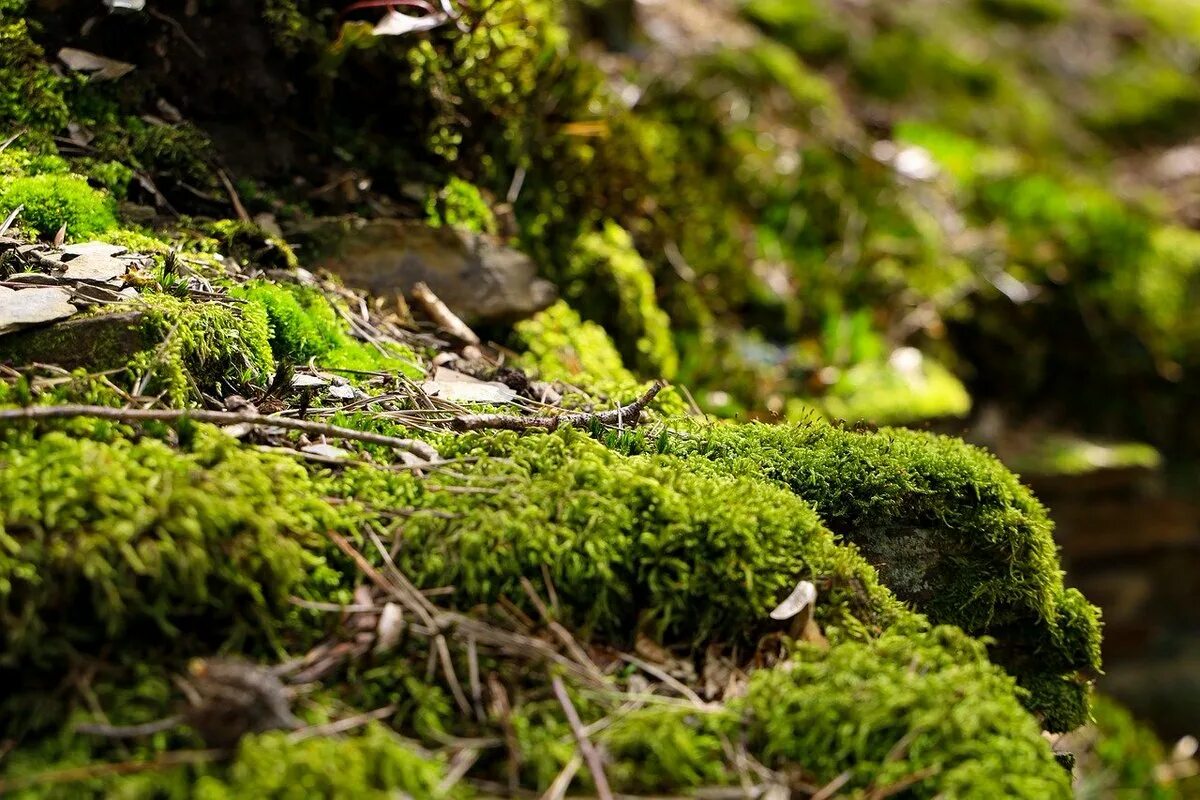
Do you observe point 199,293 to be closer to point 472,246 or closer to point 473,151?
point 472,246

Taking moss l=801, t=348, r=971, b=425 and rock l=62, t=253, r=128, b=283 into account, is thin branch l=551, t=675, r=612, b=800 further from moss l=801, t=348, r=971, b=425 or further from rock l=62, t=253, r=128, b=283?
moss l=801, t=348, r=971, b=425

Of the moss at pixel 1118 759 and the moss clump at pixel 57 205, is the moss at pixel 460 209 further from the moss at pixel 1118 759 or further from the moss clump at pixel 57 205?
the moss at pixel 1118 759

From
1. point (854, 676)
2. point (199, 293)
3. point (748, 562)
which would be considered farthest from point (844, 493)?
point (199, 293)

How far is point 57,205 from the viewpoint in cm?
273

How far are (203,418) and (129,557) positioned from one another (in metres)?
0.46

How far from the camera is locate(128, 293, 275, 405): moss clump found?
6.85 feet

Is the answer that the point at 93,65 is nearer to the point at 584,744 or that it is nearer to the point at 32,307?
the point at 32,307

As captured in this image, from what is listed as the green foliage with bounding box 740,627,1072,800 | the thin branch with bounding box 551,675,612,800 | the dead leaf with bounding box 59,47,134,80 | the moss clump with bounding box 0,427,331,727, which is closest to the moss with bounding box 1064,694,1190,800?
the green foliage with bounding box 740,627,1072,800

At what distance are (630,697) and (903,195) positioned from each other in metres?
4.93

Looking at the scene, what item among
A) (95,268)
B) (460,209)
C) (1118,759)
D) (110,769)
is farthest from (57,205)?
(1118,759)

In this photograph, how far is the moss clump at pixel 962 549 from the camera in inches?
90.4

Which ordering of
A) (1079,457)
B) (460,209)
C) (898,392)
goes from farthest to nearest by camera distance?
(1079,457) → (898,392) → (460,209)

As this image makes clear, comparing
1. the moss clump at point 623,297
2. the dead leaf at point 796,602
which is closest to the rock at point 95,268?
the dead leaf at point 796,602

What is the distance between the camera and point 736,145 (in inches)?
212
